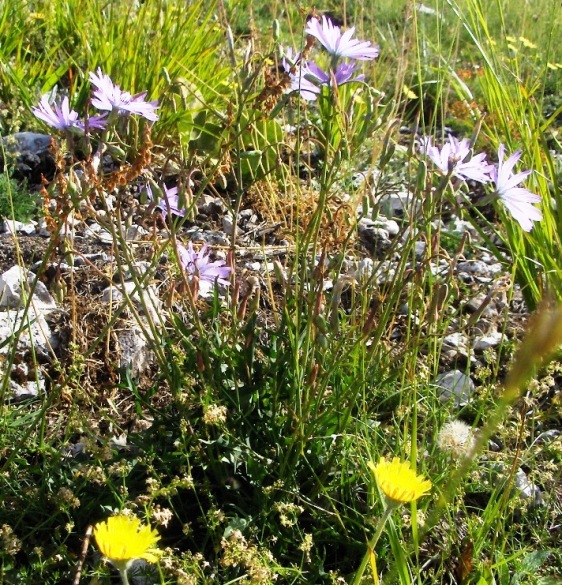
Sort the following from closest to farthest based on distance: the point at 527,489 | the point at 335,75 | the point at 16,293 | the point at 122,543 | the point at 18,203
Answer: the point at 122,543 → the point at 335,75 → the point at 527,489 → the point at 16,293 → the point at 18,203

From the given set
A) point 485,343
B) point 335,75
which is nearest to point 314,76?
point 335,75

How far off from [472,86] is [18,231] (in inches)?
123

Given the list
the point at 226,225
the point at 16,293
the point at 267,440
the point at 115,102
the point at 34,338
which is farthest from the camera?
the point at 226,225

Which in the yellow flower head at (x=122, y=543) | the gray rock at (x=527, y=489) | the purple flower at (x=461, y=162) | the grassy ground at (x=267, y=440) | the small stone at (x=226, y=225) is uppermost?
the purple flower at (x=461, y=162)

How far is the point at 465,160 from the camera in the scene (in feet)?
4.39

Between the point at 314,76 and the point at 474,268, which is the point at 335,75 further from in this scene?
the point at 474,268

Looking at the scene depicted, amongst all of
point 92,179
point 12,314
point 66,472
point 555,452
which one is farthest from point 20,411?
point 555,452

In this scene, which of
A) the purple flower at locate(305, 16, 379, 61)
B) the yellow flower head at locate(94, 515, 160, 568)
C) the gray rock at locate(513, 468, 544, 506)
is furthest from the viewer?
the gray rock at locate(513, 468, 544, 506)

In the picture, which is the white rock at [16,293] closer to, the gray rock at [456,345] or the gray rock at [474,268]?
the gray rock at [456,345]

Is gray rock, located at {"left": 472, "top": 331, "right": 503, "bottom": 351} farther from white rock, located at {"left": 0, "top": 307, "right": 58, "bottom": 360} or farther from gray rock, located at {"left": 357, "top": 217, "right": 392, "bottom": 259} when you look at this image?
white rock, located at {"left": 0, "top": 307, "right": 58, "bottom": 360}

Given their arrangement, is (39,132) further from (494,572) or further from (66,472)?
(494,572)

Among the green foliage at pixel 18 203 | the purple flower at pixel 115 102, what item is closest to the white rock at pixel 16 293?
the green foliage at pixel 18 203

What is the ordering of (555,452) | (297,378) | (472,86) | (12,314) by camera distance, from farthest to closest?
(472,86), (12,314), (555,452), (297,378)

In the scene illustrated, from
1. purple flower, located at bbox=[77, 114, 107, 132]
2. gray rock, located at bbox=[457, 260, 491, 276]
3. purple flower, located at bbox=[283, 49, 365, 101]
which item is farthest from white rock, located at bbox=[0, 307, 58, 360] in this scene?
gray rock, located at bbox=[457, 260, 491, 276]
